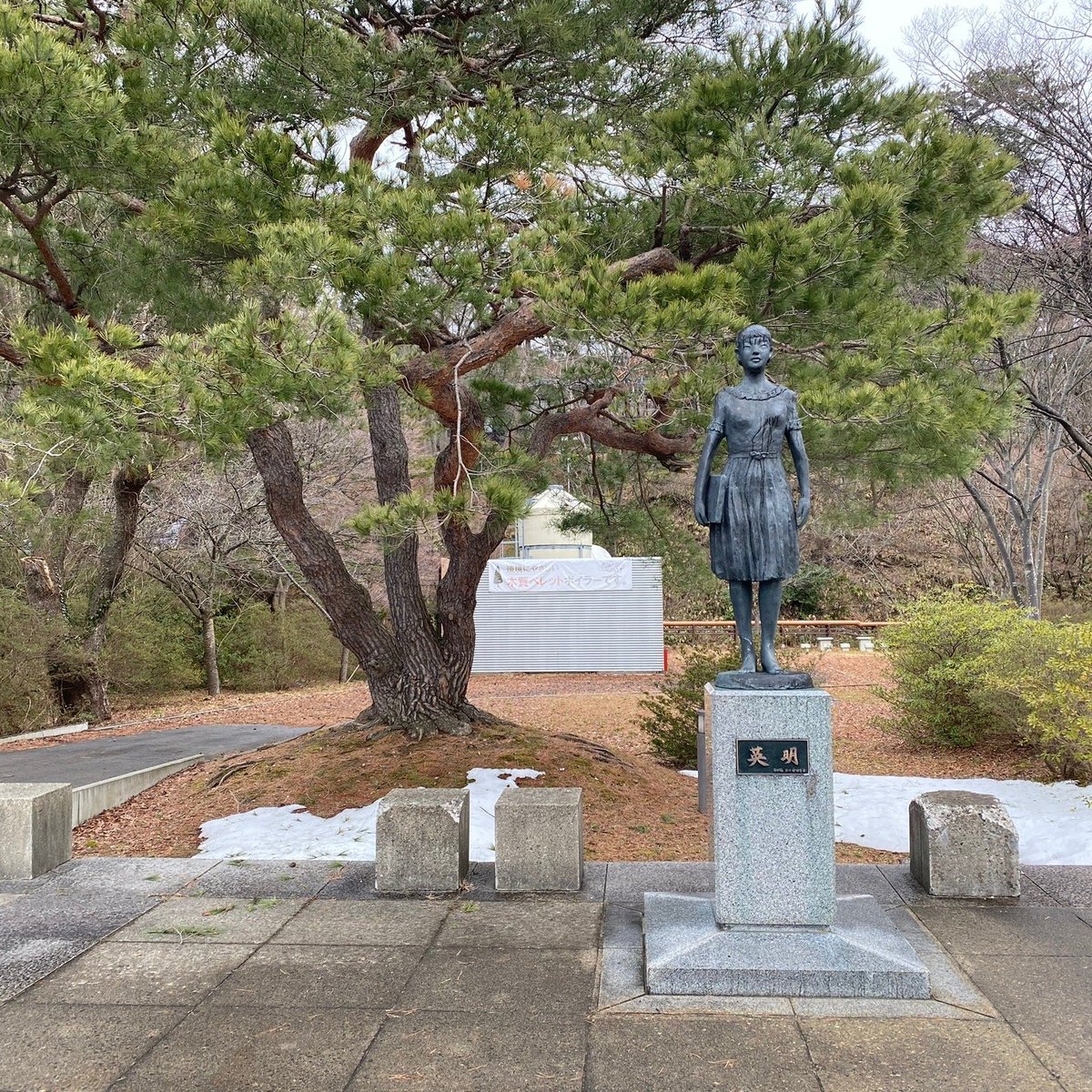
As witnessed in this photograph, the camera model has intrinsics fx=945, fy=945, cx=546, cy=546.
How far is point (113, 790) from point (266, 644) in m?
11.7

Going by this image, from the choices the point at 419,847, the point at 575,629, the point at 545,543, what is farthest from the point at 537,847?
the point at 545,543

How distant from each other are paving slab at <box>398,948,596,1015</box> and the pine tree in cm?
271

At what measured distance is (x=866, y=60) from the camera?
6.51 metres

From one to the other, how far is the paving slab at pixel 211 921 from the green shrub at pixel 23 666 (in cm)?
949

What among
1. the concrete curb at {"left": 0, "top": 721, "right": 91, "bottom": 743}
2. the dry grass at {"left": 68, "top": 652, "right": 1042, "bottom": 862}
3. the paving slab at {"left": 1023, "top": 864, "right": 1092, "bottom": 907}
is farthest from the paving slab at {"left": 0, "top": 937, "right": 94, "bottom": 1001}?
the concrete curb at {"left": 0, "top": 721, "right": 91, "bottom": 743}

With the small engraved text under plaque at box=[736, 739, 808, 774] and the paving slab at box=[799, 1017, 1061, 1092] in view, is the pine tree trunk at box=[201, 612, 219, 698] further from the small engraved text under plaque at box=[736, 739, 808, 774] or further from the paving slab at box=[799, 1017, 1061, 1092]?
the paving slab at box=[799, 1017, 1061, 1092]

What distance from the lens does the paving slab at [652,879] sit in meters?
5.66

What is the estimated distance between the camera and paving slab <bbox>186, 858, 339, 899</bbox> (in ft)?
19.0

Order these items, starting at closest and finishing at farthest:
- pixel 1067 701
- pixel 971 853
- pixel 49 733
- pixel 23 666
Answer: pixel 971 853, pixel 1067 701, pixel 23 666, pixel 49 733

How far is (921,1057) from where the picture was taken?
3.69 metres

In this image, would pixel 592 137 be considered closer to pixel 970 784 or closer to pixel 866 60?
pixel 866 60

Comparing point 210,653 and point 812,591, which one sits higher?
point 812,591

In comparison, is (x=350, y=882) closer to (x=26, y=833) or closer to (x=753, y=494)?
(x=26, y=833)

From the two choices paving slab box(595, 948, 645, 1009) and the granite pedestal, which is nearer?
paving slab box(595, 948, 645, 1009)
